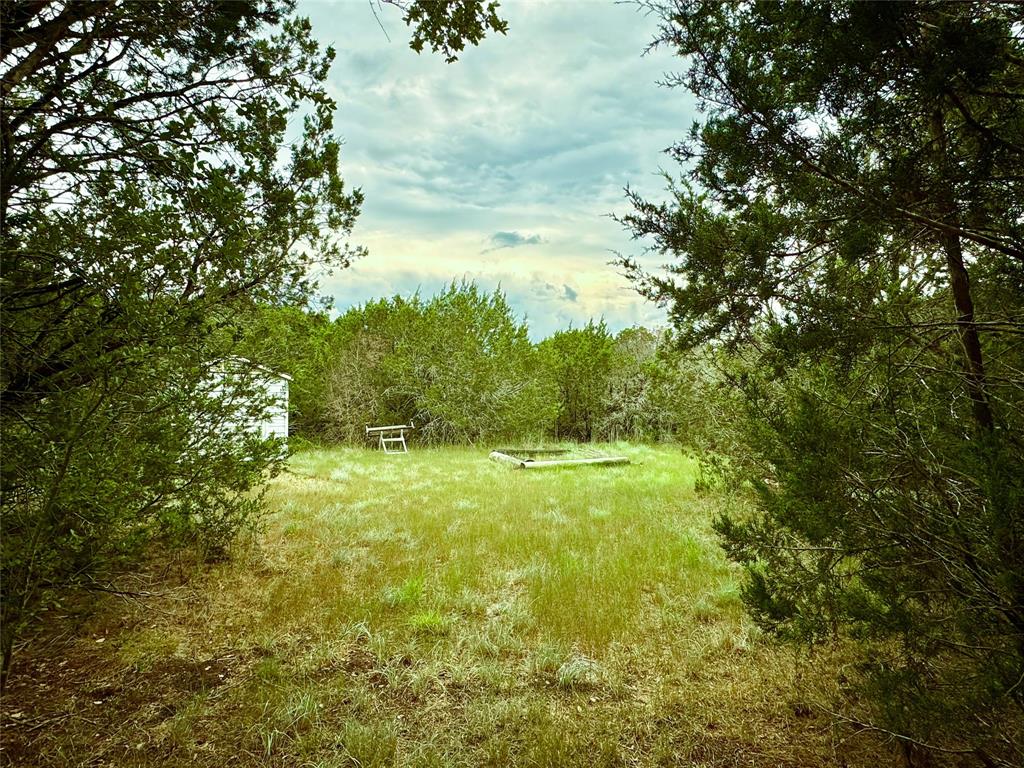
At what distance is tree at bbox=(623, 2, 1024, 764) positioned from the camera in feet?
6.10

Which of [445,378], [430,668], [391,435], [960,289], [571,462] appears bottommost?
[430,668]

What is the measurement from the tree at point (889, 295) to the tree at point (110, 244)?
7.48 ft

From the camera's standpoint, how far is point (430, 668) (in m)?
3.39

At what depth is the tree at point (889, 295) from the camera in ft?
6.10

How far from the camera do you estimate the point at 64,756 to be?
244cm

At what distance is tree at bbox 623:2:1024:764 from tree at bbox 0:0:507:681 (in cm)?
228

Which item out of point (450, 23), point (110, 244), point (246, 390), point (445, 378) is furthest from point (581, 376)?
point (110, 244)

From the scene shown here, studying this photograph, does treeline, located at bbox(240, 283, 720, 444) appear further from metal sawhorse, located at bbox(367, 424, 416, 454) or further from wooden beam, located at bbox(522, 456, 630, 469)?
wooden beam, located at bbox(522, 456, 630, 469)

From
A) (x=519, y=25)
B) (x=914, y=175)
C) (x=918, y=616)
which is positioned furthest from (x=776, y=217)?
(x=519, y=25)

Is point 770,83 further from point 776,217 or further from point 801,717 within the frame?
point 801,717

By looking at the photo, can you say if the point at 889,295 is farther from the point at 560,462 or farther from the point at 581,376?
the point at 581,376

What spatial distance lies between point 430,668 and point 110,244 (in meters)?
3.31

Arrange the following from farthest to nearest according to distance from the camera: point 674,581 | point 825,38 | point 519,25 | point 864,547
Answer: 1. point 674,581
2. point 519,25
3. point 864,547
4. point 825,38

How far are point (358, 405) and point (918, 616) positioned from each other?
21.9m
